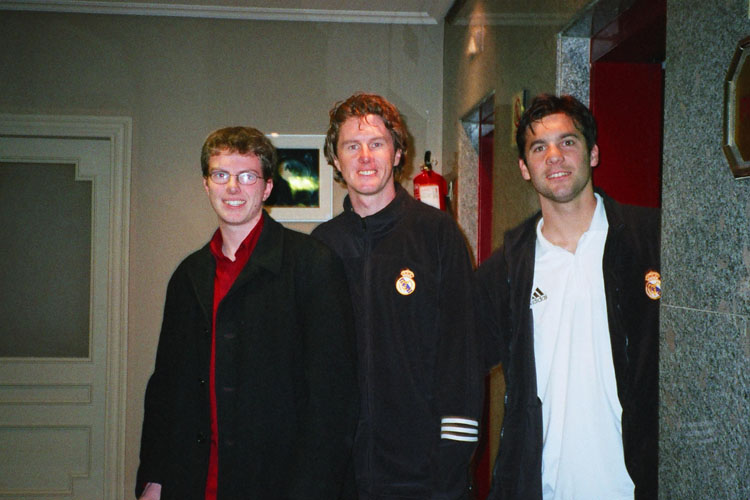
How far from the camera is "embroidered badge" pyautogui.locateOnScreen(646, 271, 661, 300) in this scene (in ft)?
4.50

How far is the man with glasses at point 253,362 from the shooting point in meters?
1.36

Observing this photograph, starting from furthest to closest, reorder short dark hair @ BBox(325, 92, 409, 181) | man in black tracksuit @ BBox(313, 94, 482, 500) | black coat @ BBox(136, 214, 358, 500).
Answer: short dark hair @ BBox(325, 92, 409, 181) → man in black tracksuit @ BBox(313, 94, 482, 500) → black coat @ BBox(136, 214, 358, 500)

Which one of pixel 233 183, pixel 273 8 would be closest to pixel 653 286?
pixel 233 183

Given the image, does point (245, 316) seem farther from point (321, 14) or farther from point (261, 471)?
point (321, 14)

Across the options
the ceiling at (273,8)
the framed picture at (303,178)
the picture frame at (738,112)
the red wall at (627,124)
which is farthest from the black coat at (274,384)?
the ceiling at (273,8)

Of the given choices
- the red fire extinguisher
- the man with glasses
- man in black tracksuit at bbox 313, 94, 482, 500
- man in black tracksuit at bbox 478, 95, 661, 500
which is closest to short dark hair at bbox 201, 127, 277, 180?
the man with glasses

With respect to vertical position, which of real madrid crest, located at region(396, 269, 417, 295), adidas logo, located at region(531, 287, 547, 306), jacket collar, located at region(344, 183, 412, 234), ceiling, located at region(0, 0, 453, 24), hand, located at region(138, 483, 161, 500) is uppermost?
ceiling, located at region(0, 0, 453, 24)

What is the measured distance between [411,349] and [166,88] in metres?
2.65

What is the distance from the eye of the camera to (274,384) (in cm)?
137

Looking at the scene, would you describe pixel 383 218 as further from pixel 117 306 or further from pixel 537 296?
pixel 117 306

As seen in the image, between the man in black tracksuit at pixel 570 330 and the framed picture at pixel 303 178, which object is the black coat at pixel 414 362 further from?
the framed picture at pixel 303 178

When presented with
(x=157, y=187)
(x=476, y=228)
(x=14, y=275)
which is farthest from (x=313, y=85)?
(x=14, y=275)

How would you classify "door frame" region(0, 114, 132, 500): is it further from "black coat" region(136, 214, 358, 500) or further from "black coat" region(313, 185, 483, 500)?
"black coat" region(313, 185, 483, 500)

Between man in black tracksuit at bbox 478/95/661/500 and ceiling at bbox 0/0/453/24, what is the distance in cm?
212
